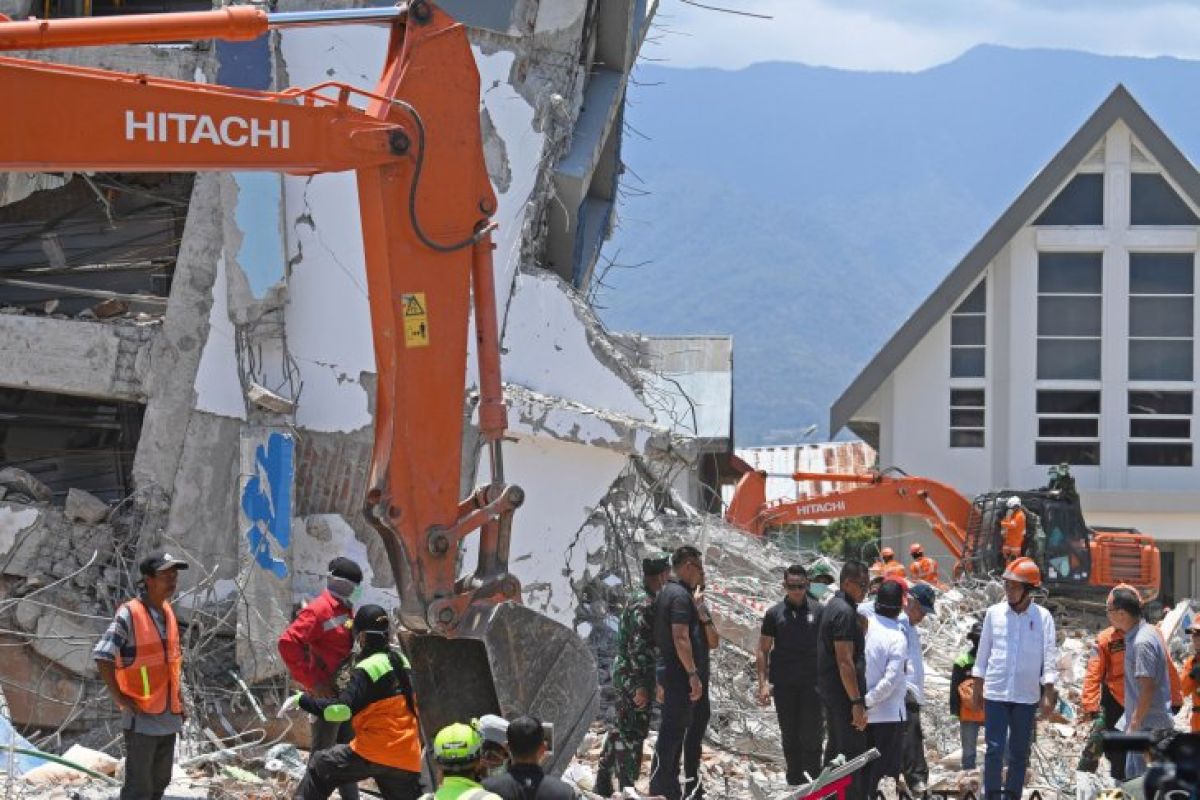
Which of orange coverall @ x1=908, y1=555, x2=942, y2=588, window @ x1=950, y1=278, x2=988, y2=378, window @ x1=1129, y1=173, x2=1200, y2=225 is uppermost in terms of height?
window @ x1=1129, y1=173, x2=1200, y2=225

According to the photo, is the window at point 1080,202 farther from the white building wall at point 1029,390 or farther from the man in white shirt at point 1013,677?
the man in white shirt at point 1013,677

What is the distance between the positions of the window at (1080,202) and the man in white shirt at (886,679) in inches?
1040

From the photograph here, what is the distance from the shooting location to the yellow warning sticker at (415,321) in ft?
33.2

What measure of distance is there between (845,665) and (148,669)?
3.89m

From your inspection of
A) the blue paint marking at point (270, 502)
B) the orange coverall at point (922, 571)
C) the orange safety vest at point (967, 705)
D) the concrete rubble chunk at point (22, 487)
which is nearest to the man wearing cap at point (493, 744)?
the orange safety vest at point (967, 705)

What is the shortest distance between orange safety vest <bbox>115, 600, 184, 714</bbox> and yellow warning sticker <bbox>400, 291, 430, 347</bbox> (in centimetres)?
193

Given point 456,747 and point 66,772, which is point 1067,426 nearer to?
point 66,772

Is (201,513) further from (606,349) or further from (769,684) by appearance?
(769,684)

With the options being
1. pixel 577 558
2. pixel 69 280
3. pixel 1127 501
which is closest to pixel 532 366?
pixel 577 558

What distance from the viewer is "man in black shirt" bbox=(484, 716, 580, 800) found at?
752cm

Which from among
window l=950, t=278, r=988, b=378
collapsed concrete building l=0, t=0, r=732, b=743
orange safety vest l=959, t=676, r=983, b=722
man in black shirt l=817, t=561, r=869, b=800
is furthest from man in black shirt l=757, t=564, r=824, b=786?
window l=950, t=278, r=988, b=378

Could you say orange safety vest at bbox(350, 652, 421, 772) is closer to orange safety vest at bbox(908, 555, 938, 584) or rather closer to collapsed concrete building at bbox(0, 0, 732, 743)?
collapsed concrete building at bbox(0, 0, 732, 743)

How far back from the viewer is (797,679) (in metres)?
12.5

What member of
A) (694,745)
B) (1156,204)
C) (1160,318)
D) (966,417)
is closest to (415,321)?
(694,745)
